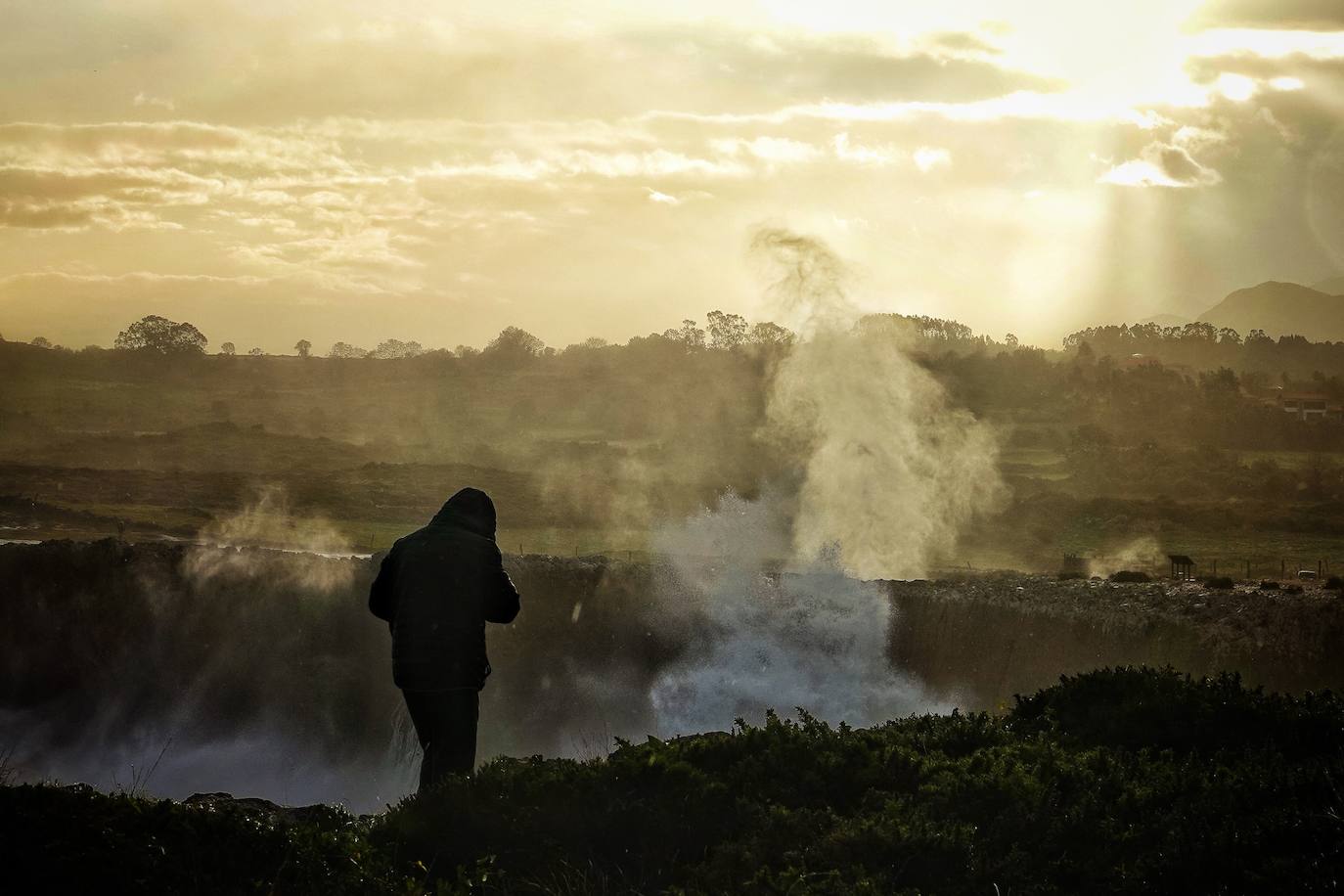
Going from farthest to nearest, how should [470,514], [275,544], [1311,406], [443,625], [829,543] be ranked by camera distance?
[1311,406]
[275,544]
[829,543]
[470,514]
[443,625]

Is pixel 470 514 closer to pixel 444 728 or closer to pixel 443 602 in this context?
pixel 443 602

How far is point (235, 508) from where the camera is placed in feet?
224

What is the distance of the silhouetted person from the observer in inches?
397

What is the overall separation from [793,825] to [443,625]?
291 centimetres

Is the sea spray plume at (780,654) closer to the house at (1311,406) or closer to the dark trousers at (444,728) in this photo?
the dark trousers at (444,728)

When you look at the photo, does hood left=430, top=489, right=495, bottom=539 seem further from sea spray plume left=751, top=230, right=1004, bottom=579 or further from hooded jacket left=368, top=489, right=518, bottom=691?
sea spray plume left=751, top=230, right=1004, bottom=579

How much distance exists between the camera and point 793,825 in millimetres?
9031

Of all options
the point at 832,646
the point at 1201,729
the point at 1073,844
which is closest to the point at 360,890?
the point at 1073,844

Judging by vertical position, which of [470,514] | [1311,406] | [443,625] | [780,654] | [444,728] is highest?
[1311,406]

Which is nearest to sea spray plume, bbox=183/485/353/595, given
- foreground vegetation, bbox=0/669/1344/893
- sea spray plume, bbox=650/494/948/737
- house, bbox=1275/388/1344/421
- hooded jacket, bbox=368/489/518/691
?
sea spray plume, bbox=650/494/948/737

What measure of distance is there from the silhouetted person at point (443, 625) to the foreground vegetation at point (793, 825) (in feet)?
1.80

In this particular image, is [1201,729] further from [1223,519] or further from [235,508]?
[235,508]

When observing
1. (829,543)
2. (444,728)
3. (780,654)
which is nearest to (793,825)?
(444,728)

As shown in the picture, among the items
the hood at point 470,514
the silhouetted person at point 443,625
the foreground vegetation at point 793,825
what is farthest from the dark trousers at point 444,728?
the hood at point 470,514
